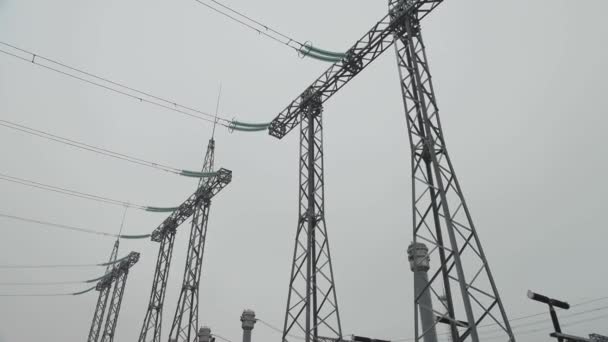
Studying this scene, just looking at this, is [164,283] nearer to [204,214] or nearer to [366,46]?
[204,214]

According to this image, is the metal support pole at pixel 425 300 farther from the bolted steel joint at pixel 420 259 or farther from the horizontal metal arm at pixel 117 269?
the horizontal metal arm at pixel 117 269

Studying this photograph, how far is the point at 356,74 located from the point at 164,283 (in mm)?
22581

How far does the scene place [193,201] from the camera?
30891 millimetres

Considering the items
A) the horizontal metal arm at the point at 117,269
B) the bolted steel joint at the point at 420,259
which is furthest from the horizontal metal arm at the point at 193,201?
the bolted steel joint at the point at 420,259

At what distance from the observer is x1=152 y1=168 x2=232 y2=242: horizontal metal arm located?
94.1ft

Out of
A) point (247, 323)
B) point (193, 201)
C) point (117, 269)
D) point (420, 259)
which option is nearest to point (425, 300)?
point (420, 259)

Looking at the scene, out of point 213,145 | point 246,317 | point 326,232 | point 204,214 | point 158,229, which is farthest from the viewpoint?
point 158,229

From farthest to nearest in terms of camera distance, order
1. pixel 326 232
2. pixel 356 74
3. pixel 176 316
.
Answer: pixel 176 316 < pixel 356 74 < pixel 326 232

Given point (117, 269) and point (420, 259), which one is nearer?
point (420, 259)

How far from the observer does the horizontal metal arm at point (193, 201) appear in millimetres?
28688

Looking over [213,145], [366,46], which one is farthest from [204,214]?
[366,46]

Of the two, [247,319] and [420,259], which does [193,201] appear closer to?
[247,319]

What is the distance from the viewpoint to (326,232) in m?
17.6

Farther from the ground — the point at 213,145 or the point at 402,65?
the point at 213,145
